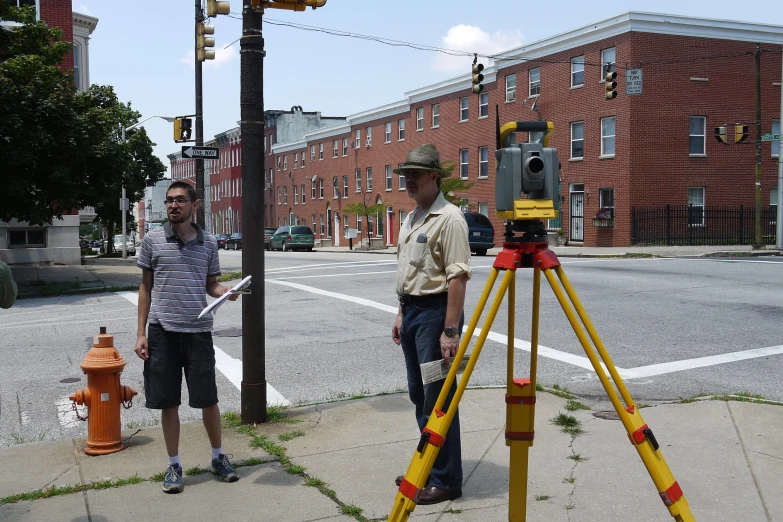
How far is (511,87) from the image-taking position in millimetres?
42375

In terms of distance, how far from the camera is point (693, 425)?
5.87 m

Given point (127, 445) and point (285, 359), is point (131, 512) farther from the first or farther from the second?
point (285, 359)

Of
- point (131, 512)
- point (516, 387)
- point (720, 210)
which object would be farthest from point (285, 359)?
point (720, 210)

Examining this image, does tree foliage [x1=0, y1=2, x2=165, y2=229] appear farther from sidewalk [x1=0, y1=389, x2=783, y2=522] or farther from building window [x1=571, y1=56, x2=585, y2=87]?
building window [x1=571, y1=56, x2=585, y2=87]

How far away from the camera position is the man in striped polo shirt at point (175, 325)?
486 centimetres

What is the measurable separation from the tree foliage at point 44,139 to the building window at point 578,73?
23203 millimetres

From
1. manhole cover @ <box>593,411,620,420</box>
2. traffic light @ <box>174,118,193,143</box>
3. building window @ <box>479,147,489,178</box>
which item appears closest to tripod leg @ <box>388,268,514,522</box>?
manhole cover @ <box>593,411,620,420</box>

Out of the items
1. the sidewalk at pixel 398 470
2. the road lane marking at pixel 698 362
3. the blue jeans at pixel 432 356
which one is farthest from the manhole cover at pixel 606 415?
the blue jeans at pixel 432 356

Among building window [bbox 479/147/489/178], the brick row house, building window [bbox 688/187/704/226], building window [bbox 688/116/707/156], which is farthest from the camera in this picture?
building window [bbox 479/147/489/178]

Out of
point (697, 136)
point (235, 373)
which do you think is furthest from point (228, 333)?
point (697, 136)

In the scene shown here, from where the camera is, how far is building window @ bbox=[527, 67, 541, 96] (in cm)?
4034

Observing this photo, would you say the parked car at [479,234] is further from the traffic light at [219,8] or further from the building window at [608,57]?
the traffic light at [219,8]

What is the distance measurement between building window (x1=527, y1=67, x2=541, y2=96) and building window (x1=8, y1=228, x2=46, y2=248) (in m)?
24.3

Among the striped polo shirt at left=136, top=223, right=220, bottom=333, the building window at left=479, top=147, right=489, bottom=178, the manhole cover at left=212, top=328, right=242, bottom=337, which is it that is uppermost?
the building window at left=479, top=147, right=489, bottom=178
